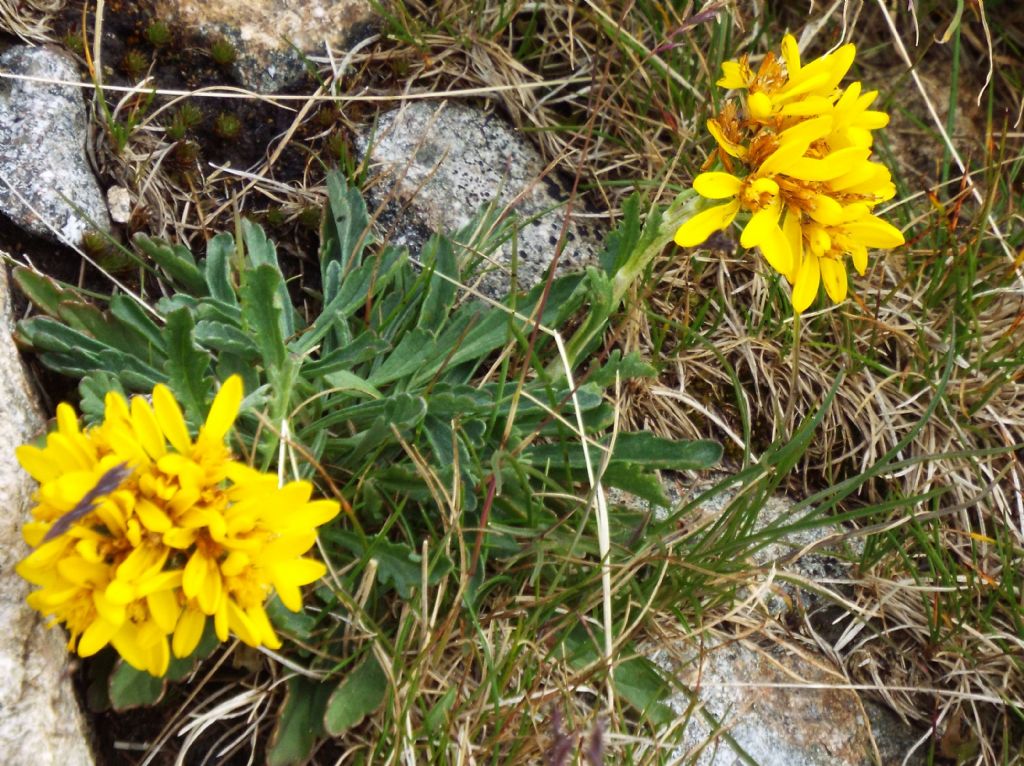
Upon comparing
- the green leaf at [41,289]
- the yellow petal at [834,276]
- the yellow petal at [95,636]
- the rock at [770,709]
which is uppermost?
the green leaf at [41,289]

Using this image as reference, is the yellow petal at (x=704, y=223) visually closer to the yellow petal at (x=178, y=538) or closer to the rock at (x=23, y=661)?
the yellow petal at (x=178, y=538)

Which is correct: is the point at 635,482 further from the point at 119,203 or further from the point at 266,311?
the point at 119,203

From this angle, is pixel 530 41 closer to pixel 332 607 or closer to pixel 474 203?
pixel 474 203

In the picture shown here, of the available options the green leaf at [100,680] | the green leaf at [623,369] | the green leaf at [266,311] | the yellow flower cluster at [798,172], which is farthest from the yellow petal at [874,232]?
the green leaf at [100,680]

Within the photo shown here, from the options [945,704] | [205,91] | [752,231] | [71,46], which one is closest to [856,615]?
[945,704]

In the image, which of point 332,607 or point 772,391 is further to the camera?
point 772,391
